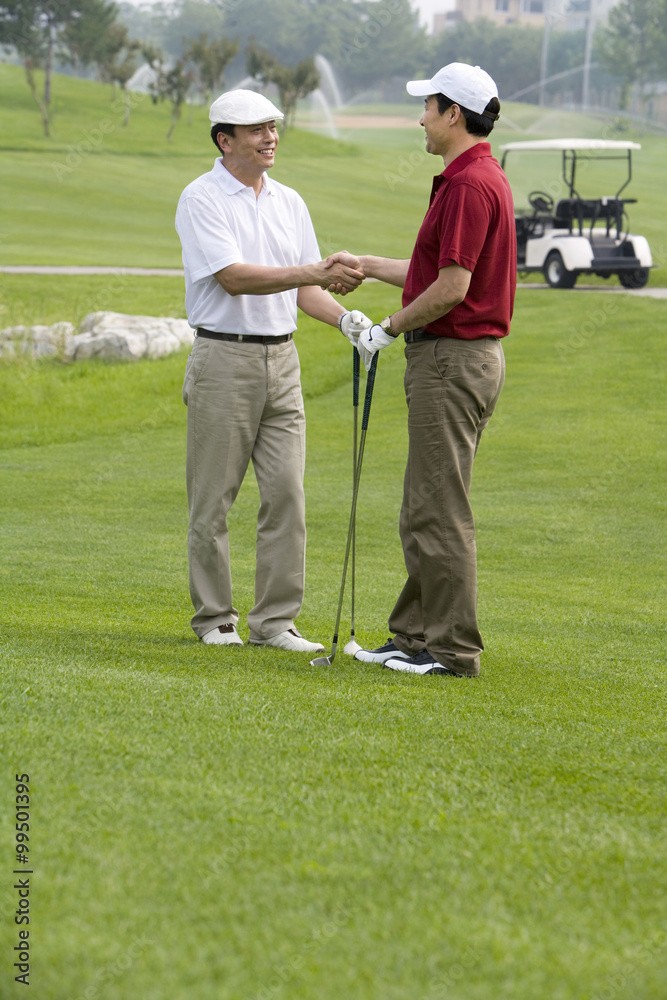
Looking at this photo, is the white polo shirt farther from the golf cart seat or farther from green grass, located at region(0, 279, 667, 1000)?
the golf cart seat

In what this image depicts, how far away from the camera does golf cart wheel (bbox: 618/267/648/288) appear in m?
20.8

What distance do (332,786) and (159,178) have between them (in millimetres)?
40679

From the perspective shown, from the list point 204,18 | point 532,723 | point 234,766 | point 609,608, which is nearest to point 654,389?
point 609,608

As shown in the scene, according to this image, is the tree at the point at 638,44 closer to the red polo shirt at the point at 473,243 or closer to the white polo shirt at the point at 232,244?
the white polo shirt at the point at 232,244

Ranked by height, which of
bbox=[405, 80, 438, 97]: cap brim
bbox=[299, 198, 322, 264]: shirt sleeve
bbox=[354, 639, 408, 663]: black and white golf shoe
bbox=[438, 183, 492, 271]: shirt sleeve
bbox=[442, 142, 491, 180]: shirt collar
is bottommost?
bbox=[354, 639, 408, 663]: black and white golf shoe

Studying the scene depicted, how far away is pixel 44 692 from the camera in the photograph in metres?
3.29

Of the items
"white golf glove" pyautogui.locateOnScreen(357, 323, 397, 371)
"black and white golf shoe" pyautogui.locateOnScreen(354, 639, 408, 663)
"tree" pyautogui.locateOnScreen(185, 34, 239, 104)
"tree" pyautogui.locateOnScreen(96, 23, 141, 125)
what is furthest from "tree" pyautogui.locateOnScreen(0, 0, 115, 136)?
"black and white golf shoe" pyautogui.locateOnScreen(354, 639, 408, 663)

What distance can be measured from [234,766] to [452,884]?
0.74 meters

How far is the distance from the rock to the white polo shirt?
10.8 metres

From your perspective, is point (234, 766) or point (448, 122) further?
point (448, 122)

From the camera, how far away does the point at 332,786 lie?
267cm

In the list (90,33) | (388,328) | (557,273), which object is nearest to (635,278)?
(557,273)

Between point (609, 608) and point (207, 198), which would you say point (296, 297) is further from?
point (609, 608)

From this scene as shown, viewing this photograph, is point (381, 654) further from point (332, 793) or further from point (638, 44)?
point (638, 44)
